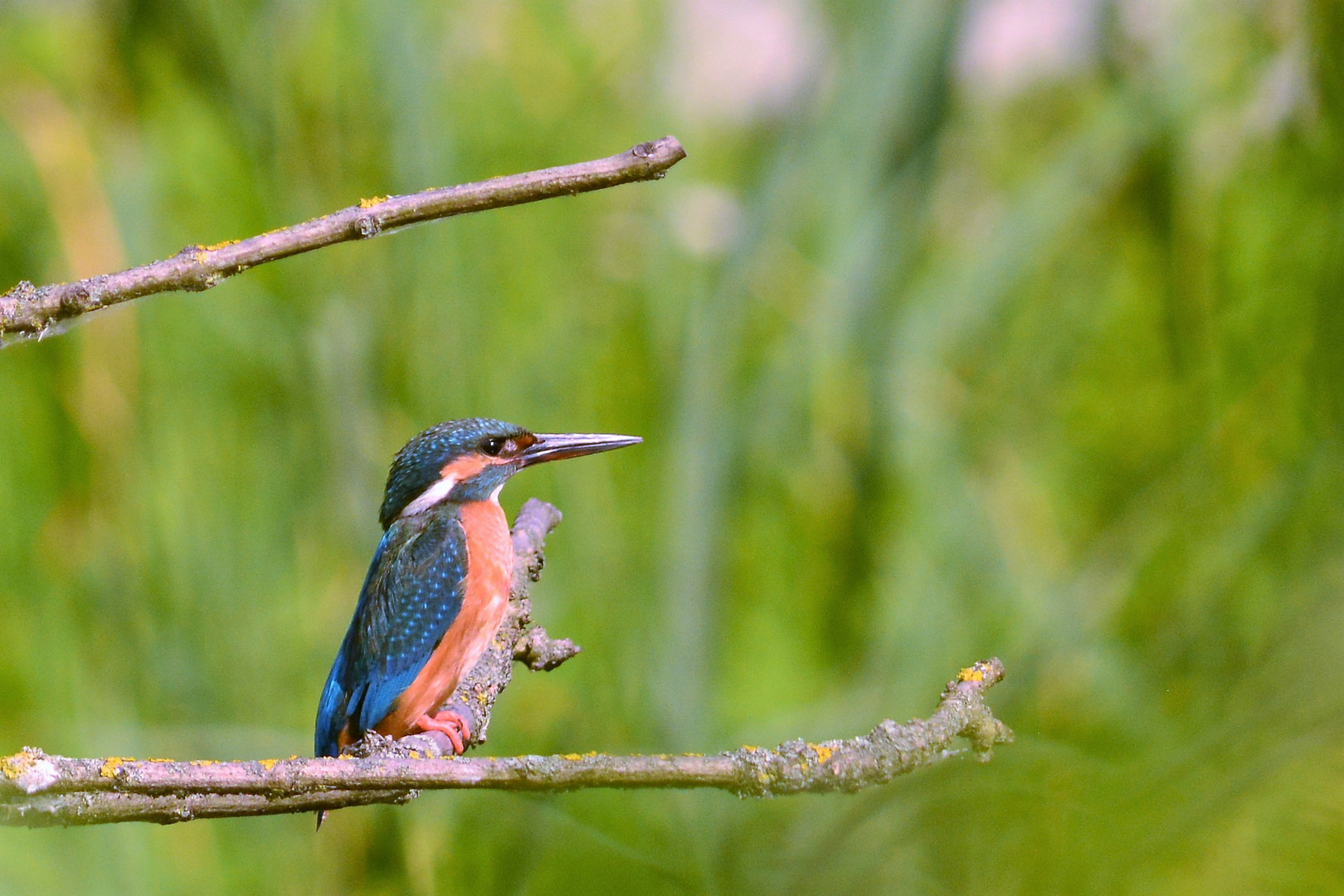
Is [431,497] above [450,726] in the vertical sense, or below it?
above

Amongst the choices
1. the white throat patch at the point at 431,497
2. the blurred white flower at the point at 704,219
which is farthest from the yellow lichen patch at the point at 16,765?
the blurred white flower at the point at 704,219

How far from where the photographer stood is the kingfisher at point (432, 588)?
2.98ft

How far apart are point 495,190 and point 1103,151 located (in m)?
1.55

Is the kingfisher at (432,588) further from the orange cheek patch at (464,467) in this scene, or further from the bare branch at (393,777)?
the bare branch at (393,777)

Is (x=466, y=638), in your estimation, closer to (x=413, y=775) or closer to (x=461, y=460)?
(x=461, y=460)

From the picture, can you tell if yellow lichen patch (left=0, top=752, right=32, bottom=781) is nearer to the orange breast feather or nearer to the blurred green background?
the orange breast feather

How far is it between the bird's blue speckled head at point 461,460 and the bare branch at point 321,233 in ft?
1.65

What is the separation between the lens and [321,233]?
41 cm

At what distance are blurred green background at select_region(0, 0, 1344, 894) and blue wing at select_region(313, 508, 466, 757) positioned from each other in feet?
0.78

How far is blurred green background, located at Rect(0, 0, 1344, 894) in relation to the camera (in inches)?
56.1

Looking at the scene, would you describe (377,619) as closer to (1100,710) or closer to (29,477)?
(1100,710)

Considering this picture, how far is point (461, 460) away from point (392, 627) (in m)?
0.17

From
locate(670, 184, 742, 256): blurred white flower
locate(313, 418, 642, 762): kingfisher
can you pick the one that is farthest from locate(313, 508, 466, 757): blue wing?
locate(670, 184, 742, 256): blurred white flower

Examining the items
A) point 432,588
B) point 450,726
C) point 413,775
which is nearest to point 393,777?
point 413,775
